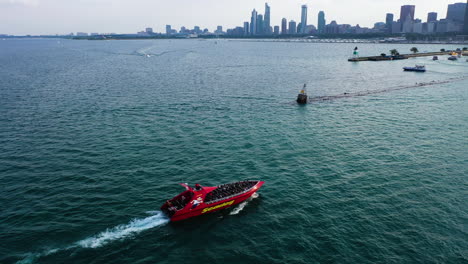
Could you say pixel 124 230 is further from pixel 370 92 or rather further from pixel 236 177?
pixel 370 92

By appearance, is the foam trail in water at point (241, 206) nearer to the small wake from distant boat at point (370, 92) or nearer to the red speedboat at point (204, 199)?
the red speedboat at point (204, 199)

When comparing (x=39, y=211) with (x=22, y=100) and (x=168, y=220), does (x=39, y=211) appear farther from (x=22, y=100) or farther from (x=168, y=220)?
(x=22, y=100)

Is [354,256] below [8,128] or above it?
below

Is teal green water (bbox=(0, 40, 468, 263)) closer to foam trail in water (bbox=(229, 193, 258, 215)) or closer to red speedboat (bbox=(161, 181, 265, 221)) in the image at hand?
foam trail in water (bbox=(229, 193, 258, 215))

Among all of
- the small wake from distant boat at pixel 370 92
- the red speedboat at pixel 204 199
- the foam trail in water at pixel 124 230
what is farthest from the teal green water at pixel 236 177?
the small wake from distant boat at pixel 370 92

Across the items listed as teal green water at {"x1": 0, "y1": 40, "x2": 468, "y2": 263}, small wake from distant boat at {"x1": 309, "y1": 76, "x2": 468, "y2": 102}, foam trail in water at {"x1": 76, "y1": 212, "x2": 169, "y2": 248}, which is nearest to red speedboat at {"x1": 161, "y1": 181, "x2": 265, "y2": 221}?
teal green water at {"x1": 0, "y1": 40, "x2": 468, "y2": 263}

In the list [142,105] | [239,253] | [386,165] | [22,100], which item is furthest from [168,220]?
[22,100]

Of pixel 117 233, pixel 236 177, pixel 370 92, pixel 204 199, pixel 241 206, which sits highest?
pixel 370 92

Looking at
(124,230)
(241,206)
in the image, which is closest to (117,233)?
(124,230)
